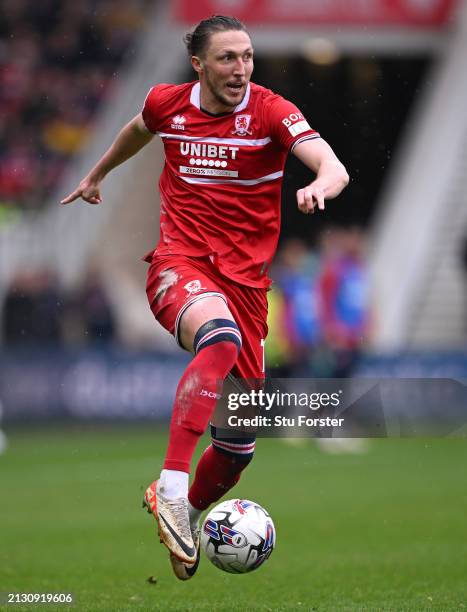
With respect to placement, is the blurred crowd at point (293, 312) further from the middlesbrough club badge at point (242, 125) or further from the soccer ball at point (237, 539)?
the middlesbrough club badge at point (242, 125)

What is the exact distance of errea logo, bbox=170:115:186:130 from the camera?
621 cm

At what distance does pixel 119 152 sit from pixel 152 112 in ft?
1.31

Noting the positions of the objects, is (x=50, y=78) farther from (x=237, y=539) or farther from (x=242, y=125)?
(x=237, y=539)

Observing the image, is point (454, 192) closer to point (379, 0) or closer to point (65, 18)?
point (379, 0)

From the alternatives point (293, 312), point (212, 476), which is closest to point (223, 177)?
point (212, 476)

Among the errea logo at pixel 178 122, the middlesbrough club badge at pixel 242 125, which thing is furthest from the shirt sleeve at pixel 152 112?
the middlesbrough club badge at pixel 242 125

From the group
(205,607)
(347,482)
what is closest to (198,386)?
(205,607)

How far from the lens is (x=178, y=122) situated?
623 cm

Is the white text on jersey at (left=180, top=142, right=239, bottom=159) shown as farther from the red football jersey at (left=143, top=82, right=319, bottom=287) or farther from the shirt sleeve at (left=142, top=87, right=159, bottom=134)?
the shirt sleeve at (left=142, top=87, right=159, bottom=134)

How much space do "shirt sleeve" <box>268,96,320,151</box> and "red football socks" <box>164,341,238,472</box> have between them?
100 centimetres

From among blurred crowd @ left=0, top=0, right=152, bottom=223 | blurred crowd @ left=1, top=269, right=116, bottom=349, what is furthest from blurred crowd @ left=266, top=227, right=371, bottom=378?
blurred crowd @ left=0, top=0, right=152, bottom=223

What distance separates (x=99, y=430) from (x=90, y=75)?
25.6 feet

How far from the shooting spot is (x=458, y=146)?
68.0 ft

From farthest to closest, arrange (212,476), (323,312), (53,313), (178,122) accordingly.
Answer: (53,313) < (323,312) < (212,476) < (178,122)
